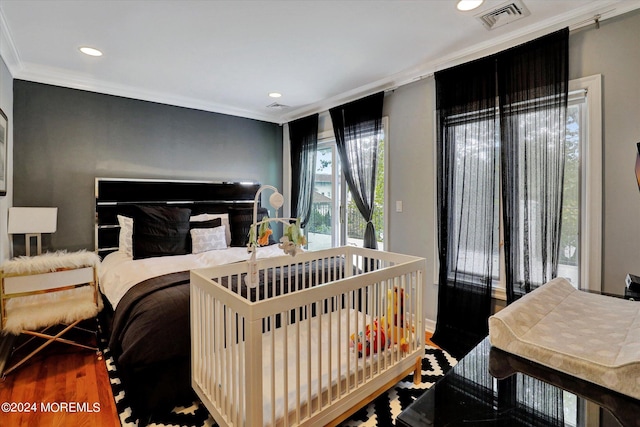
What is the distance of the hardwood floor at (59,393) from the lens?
1769 mm

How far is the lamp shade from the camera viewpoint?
8.48ft

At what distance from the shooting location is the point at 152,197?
3.52 metres

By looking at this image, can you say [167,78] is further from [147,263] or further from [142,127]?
[147,263]

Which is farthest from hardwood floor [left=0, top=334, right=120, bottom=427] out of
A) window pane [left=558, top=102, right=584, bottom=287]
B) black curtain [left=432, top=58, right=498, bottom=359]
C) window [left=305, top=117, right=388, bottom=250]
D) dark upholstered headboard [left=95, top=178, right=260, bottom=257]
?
window pane [left=558, top=102, right=584, bottom=287]

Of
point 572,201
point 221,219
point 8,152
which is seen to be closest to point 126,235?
point 221,219

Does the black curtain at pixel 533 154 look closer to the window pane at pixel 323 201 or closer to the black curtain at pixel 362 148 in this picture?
the black curtain at pixel 362 148

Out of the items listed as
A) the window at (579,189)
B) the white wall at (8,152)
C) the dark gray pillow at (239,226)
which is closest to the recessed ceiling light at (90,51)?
the white wall at (8,152)

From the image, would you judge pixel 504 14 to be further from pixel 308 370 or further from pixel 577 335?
pixel 308 370

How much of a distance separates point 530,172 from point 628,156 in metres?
0.50

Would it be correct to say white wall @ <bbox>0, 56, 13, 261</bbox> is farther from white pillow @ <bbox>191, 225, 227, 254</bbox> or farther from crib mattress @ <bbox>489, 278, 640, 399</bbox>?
crib mattress @ <bbox>489, 278, 640, 399</bbox>

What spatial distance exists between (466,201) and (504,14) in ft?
4.35

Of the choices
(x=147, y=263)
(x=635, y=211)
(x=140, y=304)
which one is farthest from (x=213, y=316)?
(x=635, y=211)

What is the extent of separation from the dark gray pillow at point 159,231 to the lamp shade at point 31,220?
2.11 feet

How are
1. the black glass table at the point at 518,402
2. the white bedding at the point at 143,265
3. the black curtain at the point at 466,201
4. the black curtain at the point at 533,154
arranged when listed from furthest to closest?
1. the black curtain at the point at 466,201
2. the white bedding at the point at 143,265
3. the black curtain at the point at 533,154
4. the black glass table at the point at 518,402
